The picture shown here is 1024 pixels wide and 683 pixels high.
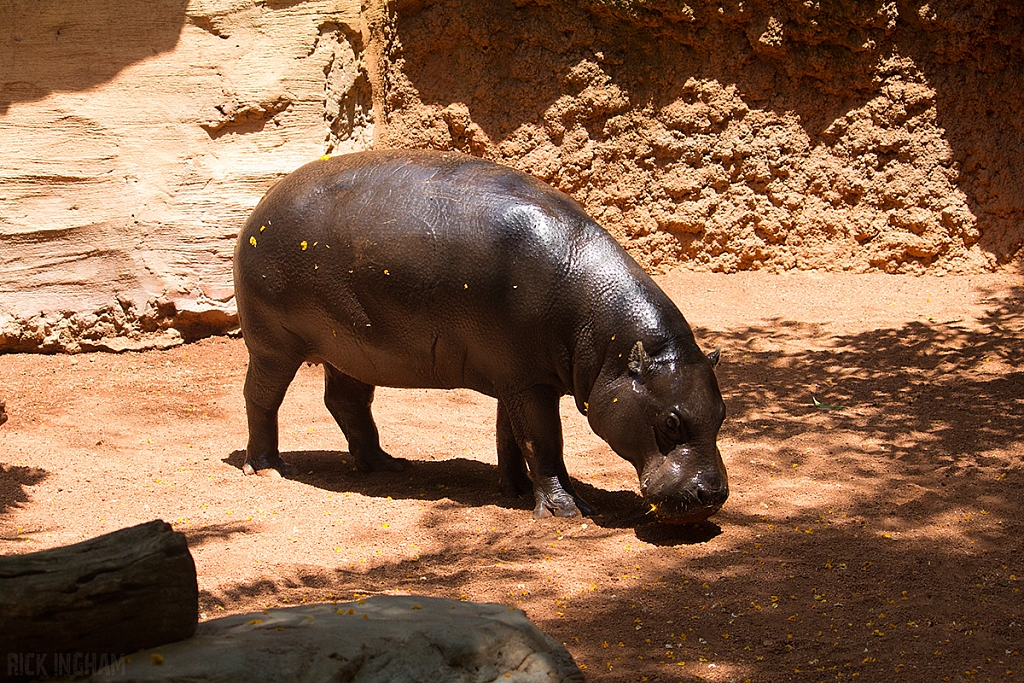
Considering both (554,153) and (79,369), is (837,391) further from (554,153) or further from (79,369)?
(79,369)

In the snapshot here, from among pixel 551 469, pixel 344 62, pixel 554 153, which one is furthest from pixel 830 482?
pixel 344 62

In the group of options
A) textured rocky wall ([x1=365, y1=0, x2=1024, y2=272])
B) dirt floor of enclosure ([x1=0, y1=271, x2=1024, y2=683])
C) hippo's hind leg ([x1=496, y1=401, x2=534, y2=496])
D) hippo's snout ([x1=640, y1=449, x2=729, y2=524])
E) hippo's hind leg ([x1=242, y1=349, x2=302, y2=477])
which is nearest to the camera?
dirt floor of enclosure ([x1=0, y1=271, x2=1024, y2=683])

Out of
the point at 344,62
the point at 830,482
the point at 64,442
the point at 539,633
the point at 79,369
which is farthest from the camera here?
the point at 344,62

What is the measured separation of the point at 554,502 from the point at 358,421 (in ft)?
5.79

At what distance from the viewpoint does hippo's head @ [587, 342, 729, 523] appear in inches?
211

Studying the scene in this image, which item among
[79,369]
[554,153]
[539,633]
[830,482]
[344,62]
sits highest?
[344,62]

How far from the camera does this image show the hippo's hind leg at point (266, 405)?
6.66 m

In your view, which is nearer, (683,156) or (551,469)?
(551,469)

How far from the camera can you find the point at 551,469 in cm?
595

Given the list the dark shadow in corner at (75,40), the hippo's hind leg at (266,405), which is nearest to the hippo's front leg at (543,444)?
the hippo's hind leg at (266,405)

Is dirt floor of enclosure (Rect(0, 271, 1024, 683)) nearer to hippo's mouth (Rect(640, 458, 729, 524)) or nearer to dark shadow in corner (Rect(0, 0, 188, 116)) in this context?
hippo's mouth (Rect(640, 458, 729, 524))

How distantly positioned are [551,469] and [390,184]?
6.41 ft

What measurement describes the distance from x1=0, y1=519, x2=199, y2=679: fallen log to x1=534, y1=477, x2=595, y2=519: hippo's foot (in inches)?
118

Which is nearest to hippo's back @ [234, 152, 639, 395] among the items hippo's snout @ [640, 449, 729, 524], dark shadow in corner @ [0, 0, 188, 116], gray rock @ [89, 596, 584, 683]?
A: hippo's snout @ [640, 449, 729, 524]
